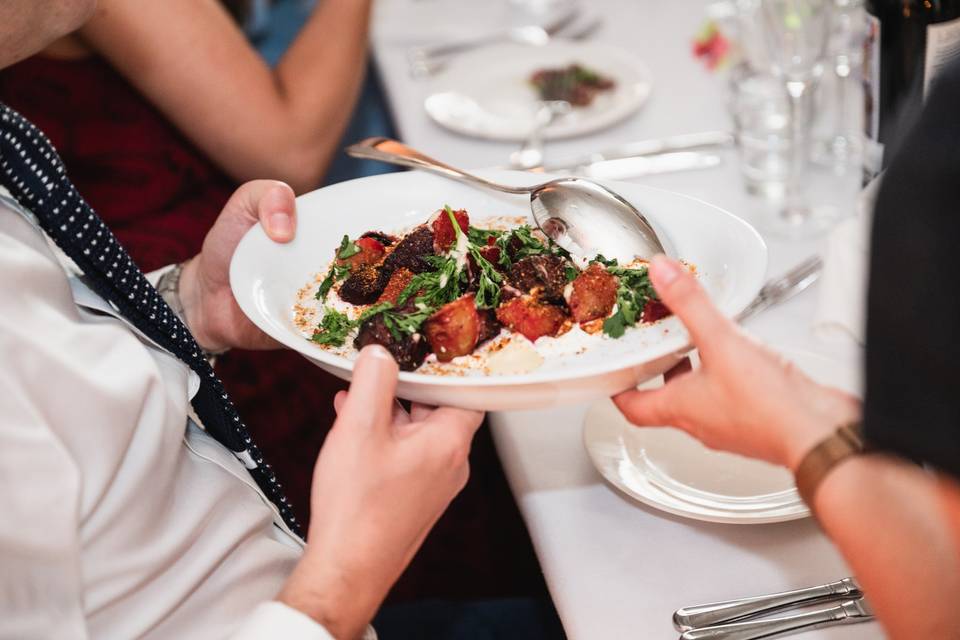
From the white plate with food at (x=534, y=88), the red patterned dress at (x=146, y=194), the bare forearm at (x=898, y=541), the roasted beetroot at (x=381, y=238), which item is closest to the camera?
the bare forearm at (x=898, y=541)

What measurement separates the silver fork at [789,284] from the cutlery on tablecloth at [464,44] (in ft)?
3.43

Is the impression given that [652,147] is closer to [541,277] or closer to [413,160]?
[413,160]

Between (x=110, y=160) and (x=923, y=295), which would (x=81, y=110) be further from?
(x=923, y=295)

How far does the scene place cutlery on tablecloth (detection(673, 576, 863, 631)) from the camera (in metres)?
0.78

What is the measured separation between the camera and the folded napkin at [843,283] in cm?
102

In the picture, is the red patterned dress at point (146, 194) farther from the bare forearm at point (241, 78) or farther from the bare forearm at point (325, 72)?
the bare forearm at point (325, 72)

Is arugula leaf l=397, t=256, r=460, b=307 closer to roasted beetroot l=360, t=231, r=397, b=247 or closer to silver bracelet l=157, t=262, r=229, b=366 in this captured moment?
roasted beetroot l=360, t=231, r=397, b=247

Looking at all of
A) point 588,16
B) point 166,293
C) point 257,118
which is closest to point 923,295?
point 166,293

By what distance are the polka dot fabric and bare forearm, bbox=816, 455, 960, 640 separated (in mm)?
689

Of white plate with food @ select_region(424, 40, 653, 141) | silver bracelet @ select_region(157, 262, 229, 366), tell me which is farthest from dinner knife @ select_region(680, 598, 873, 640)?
white plate with food @ select_region(424, 40, 653, 141)

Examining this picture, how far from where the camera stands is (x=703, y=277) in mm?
994

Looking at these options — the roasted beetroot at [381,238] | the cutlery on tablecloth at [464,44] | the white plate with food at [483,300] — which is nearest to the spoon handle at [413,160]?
the white plate with food at [483,300]

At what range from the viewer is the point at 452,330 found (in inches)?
36.2

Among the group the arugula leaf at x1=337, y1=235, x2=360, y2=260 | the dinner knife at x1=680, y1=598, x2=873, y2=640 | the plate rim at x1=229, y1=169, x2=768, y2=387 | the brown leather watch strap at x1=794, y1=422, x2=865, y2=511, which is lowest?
the dinner knife at x1=680, y1=598, x2=873, y2=640
